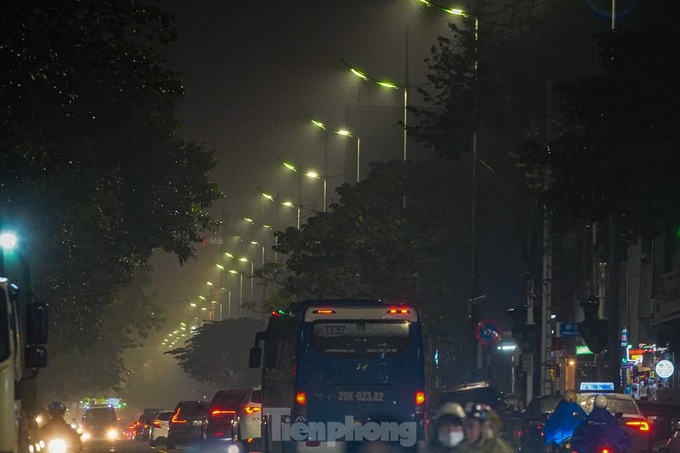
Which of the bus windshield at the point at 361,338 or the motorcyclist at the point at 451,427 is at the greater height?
the bus windshield at the point at 361,338

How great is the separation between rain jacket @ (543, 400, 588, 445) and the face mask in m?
13.8

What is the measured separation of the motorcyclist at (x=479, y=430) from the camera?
31.6 feet

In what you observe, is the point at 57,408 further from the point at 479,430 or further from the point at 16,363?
the point at 479,430

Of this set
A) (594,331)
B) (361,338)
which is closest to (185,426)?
(594,331)

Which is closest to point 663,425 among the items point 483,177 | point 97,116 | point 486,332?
point 486,332

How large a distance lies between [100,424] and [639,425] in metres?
46.0

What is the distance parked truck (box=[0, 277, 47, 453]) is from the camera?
1560cm

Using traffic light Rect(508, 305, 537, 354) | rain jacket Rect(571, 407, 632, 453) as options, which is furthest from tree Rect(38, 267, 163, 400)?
rain jacket Rect(571, 407, 632, 453)

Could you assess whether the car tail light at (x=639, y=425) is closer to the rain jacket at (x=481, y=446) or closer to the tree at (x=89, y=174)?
the tree at (x=89, y=174)

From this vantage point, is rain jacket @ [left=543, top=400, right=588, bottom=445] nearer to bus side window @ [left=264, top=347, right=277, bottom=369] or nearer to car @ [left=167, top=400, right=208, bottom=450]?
bus side window @ [left=264, top=347, right=277, bottom=369]

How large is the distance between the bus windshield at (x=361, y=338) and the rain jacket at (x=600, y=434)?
5700 millimetres

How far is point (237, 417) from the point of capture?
112ft

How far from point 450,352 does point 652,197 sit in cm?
4948

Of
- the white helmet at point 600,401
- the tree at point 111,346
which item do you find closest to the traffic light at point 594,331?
the white helmet at point 600,401
